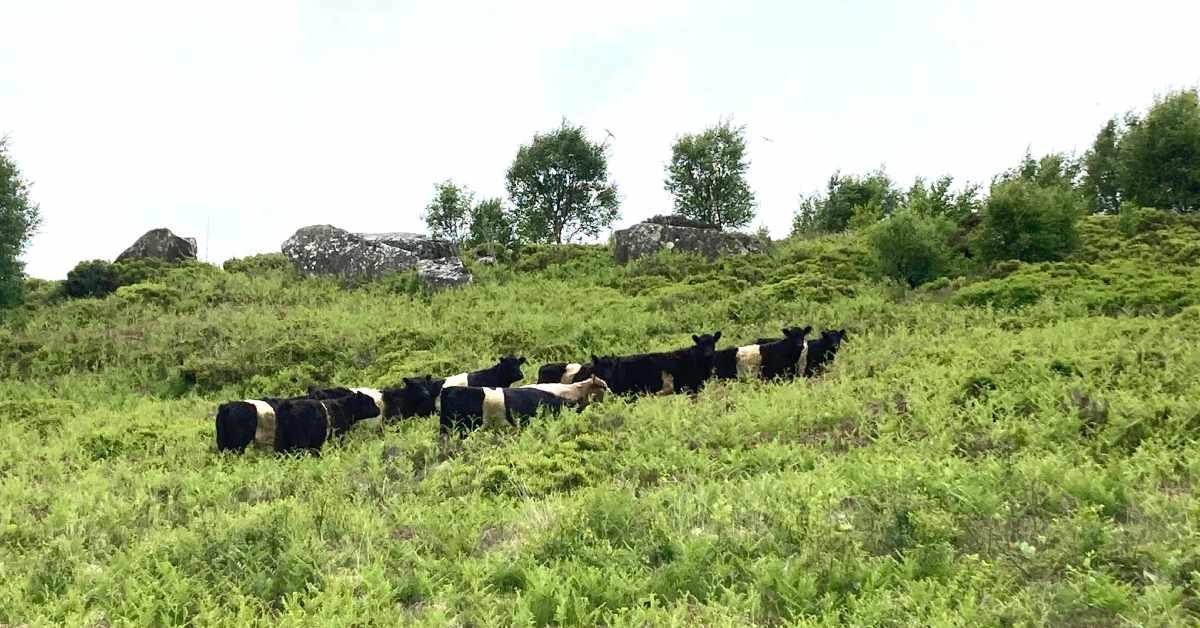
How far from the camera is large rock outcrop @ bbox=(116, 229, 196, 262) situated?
1523 inches

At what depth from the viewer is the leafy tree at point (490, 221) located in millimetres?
57713

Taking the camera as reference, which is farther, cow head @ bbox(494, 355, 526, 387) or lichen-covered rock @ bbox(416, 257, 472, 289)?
lichen-covered rock @ bbox(416, 257, 472, 289)

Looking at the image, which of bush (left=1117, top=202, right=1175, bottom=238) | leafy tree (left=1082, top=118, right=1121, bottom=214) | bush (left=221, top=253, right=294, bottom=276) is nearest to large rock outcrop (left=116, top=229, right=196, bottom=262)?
bush (left=221, top=253, right=294, bottom=276)

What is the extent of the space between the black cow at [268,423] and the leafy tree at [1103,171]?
175ft

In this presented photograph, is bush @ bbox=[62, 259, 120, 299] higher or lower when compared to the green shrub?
higher

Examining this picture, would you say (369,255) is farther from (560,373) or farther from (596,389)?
(596,389)

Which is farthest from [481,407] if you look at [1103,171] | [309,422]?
[1103,171]

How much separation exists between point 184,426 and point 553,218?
4638 cm

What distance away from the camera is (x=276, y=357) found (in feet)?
68.5

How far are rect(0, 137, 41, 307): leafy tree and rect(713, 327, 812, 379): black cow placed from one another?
1191 inches

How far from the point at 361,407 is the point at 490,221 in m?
46.6

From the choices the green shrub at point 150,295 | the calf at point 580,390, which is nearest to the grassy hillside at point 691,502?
the calf at point 580,390

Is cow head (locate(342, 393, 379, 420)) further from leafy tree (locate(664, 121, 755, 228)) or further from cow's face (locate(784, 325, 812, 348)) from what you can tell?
leafy tree (locate(664, 121, 755, 228))

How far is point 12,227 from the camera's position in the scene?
1304 inches
